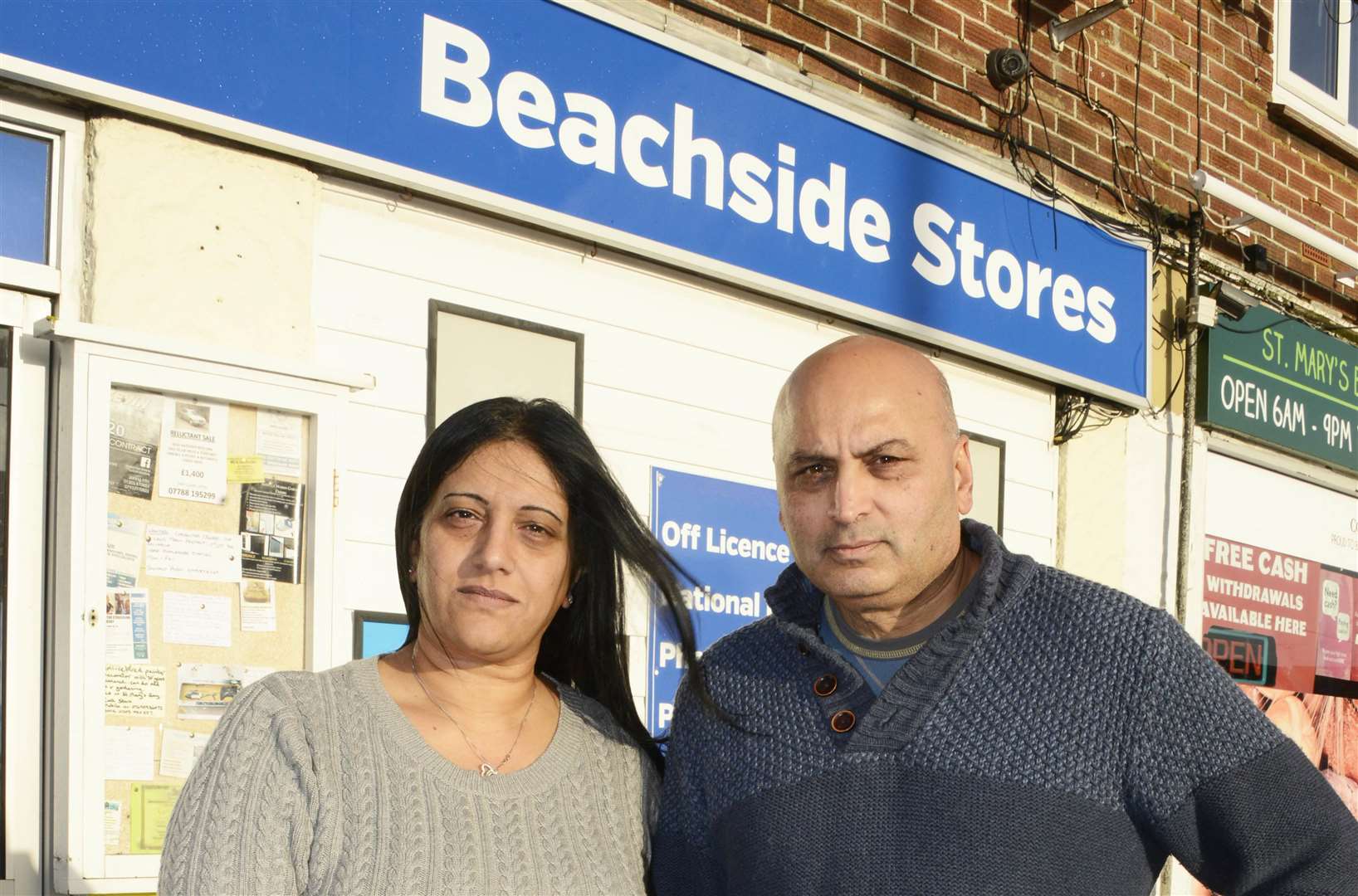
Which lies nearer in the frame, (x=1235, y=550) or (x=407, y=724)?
(x=407, y=724)

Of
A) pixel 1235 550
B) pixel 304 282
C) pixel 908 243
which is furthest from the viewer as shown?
pixel 1235 550

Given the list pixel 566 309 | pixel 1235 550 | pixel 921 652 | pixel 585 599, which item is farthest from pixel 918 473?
pixel 1235 550

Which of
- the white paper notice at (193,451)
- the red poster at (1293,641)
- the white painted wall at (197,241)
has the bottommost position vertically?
the red poster at (1293,641)

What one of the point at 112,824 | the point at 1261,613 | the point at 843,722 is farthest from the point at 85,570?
the point at 1261,613

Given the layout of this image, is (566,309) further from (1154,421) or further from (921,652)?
(1154,421)

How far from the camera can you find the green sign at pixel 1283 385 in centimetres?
724

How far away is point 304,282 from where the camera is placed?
3.94 m

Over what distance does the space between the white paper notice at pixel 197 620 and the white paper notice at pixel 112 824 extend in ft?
1.26

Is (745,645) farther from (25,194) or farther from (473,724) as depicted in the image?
(25,194)

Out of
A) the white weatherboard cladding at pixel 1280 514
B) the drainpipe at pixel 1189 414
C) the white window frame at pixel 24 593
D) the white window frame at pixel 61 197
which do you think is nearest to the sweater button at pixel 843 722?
the white window frame at pixel 24 593

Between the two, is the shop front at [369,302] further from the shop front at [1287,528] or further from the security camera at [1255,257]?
the security camera at [1255,257]

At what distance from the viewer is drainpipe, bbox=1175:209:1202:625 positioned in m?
6.93

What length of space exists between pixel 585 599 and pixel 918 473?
680 millimetres

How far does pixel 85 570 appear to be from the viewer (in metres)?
3.35
